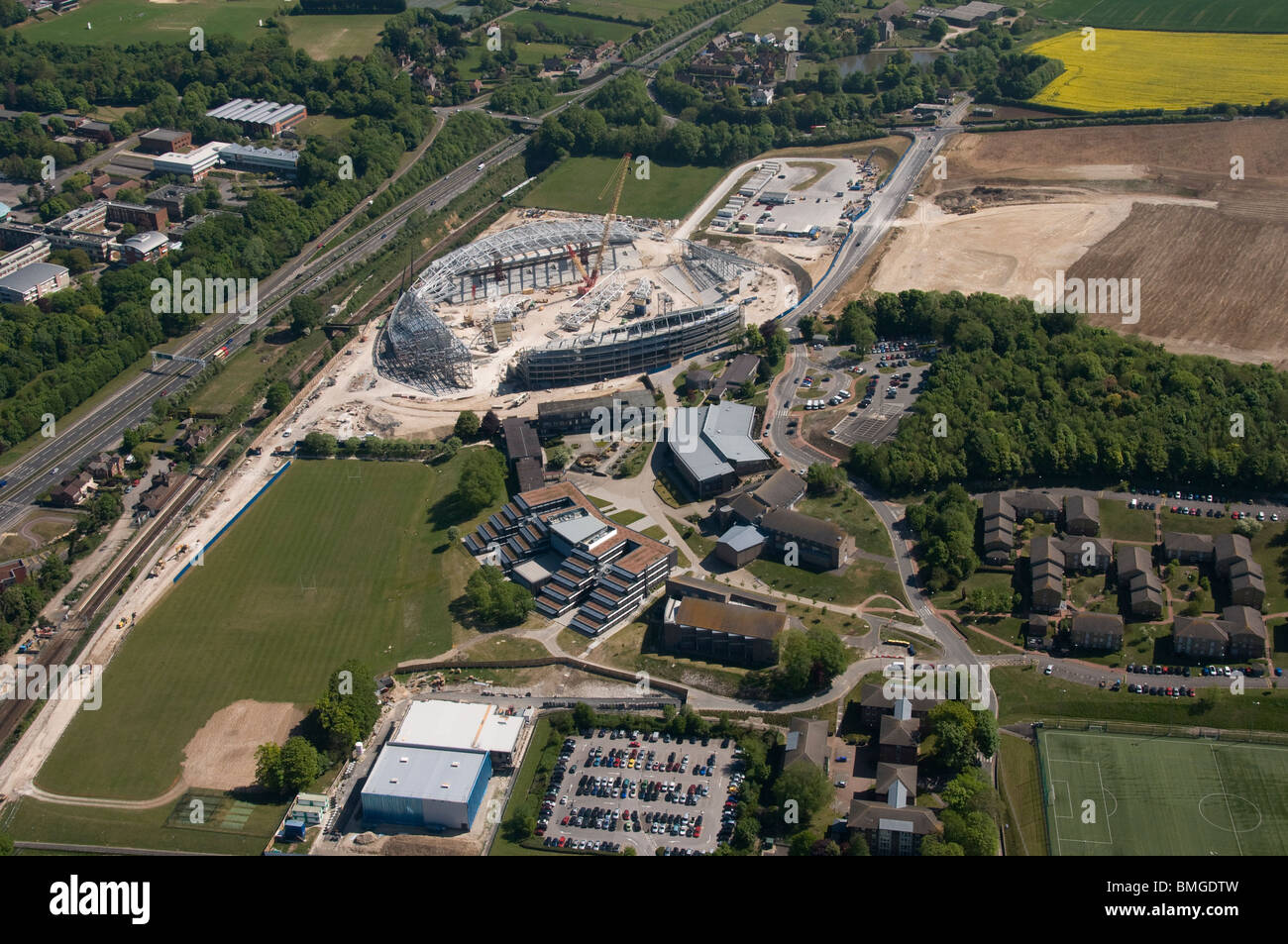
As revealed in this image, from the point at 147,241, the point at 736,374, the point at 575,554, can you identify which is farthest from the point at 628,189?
the point at 575,554

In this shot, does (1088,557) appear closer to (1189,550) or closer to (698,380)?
(1189,550)

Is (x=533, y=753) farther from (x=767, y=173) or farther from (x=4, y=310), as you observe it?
(x=767, y=173)

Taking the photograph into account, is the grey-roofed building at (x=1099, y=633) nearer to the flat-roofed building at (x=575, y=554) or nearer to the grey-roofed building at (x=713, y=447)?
the flat-roofed building at (x=575, y=554)

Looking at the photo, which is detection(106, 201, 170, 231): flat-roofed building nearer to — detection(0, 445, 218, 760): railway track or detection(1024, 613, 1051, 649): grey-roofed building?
detection(0, 445, 218, 760): railway track

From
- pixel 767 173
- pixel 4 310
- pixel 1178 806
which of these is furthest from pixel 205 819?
pixel 767 173

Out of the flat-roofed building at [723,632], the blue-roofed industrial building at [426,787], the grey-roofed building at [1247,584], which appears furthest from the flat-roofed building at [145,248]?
the grey-roofed building at [1247,584]
